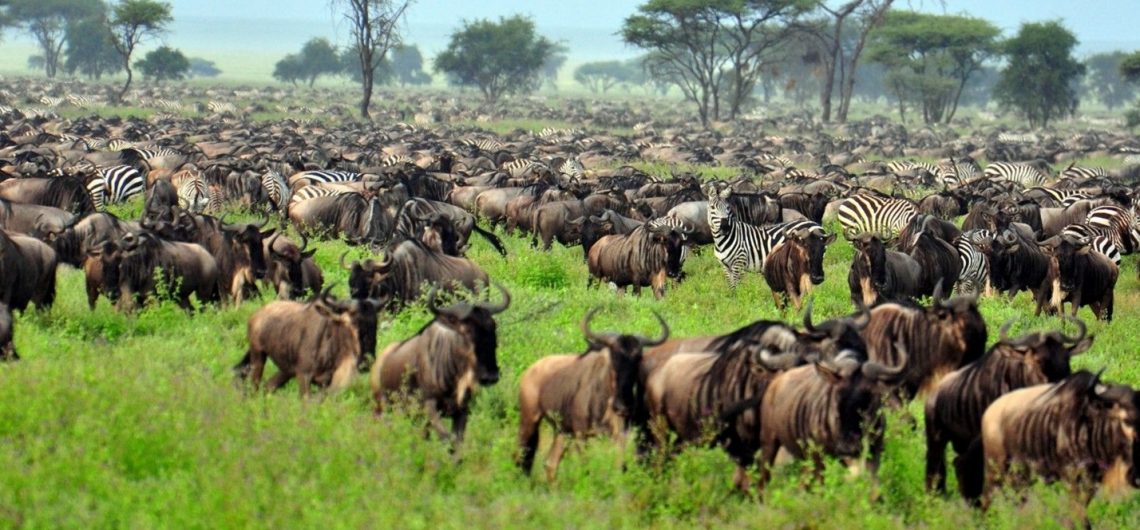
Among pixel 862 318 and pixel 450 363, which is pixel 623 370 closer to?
pixel 450 363

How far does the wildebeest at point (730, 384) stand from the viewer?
23.6ft

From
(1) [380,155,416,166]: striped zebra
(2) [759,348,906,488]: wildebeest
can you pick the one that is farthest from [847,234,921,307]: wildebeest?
(1) [380,155,416,166]: striped zebra

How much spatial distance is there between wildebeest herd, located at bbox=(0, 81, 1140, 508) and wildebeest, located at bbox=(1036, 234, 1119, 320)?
0.10ft

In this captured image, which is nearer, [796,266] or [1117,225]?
[796,266]

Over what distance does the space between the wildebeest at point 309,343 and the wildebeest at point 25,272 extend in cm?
275

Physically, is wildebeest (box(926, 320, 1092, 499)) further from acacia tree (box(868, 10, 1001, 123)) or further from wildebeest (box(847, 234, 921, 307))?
acacia tree (box(868, 10, 1001, 123))

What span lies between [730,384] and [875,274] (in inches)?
228

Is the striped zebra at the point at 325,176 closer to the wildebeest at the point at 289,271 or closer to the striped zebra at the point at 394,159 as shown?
the striped zebra at the point at 394,159

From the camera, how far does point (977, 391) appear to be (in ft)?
24.6

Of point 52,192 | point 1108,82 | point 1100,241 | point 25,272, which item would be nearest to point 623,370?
point 25,272

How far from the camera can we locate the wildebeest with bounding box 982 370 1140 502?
6574 millimetres

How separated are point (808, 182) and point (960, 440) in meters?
18.1

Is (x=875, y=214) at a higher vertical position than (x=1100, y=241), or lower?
lower

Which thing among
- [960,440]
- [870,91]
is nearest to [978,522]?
[960,440]
